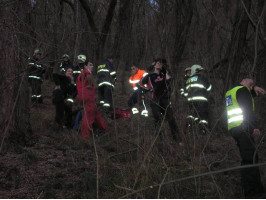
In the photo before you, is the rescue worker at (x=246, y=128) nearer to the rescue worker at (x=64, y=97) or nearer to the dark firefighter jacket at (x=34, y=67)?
the dark firefighter jacket at (x=34, y=67)

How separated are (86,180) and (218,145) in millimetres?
3234

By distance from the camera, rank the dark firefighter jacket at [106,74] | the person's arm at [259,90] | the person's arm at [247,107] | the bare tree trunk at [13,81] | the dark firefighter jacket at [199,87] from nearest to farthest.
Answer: the person's arm at [247,107] < the person's arm at [259,90] < the bare tree trunk at [13,81] < the dark firefighter jacket at [199,87] < the dark firefighter jacket at [106,74]

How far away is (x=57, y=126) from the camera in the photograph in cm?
649

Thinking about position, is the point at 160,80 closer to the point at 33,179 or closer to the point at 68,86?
the point at 68,86

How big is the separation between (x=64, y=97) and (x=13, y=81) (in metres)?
2.54

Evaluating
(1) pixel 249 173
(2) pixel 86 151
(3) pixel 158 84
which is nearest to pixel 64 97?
(2) pixel 86 151

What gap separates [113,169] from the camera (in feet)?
14.1

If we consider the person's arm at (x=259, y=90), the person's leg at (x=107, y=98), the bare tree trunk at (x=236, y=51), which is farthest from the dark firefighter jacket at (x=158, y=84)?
the person's arm at (x=259, y=90)

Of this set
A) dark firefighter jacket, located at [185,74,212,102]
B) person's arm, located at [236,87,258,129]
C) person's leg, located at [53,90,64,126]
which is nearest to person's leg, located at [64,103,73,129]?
person's leg, located at [53,90,64,126]

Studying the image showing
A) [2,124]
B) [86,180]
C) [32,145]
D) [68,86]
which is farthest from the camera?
[68,86]

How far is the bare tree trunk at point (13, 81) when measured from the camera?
4152 millimetres

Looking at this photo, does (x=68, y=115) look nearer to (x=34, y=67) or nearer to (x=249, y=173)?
(x=34, y=67)

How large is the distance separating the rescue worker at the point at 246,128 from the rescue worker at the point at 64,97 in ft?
13.0

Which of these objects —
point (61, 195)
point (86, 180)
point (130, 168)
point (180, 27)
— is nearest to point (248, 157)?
point (130, 168)
